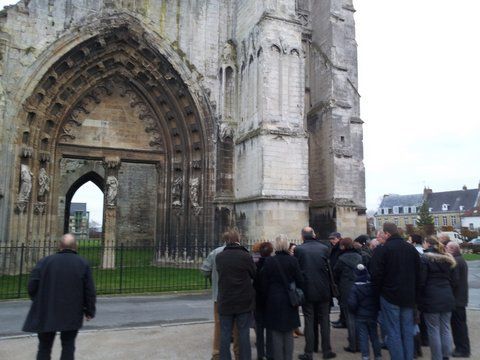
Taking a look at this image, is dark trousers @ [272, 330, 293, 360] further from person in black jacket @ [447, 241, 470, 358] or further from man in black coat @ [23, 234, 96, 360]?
person in black jacket @ [447, 241, 470, 358]

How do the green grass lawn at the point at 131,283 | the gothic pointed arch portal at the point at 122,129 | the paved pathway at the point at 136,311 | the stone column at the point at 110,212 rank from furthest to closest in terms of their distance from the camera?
1. the stone column at the point at 110,212
2. the gothic pointed arch portal at the point at 122,129
3. the green grass lawn at the point at 131,283
4. the paved pathway at the point at 136,311

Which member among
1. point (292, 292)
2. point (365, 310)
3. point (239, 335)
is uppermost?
point (292, 292)

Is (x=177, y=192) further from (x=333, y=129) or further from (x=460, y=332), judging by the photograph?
(x=460, y=332)

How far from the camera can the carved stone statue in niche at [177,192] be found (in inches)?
643

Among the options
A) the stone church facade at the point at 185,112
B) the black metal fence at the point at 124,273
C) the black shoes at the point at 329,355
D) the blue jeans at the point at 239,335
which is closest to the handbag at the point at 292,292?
the blue jeans at the point at 239,335

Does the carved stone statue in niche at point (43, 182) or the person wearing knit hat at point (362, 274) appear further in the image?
the carved stone statue in niche at point (43, 182)

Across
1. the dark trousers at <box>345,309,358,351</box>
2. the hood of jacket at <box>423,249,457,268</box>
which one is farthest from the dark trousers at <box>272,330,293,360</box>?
the hood of jacket at <box>423,249,457,268</box>

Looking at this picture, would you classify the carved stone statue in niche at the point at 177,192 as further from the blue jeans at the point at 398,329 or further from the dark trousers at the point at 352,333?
the blue jeans at the point at 398,329

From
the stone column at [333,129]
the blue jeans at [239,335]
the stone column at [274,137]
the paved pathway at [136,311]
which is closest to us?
the blue jeans at [239,335]

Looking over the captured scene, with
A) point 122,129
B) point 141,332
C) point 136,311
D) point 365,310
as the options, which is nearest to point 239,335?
point 365,310

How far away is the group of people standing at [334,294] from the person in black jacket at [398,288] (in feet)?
0.03

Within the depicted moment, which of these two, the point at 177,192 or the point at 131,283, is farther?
the point at 177,192

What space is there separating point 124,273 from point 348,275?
9.39m

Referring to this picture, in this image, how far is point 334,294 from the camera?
5.75m
